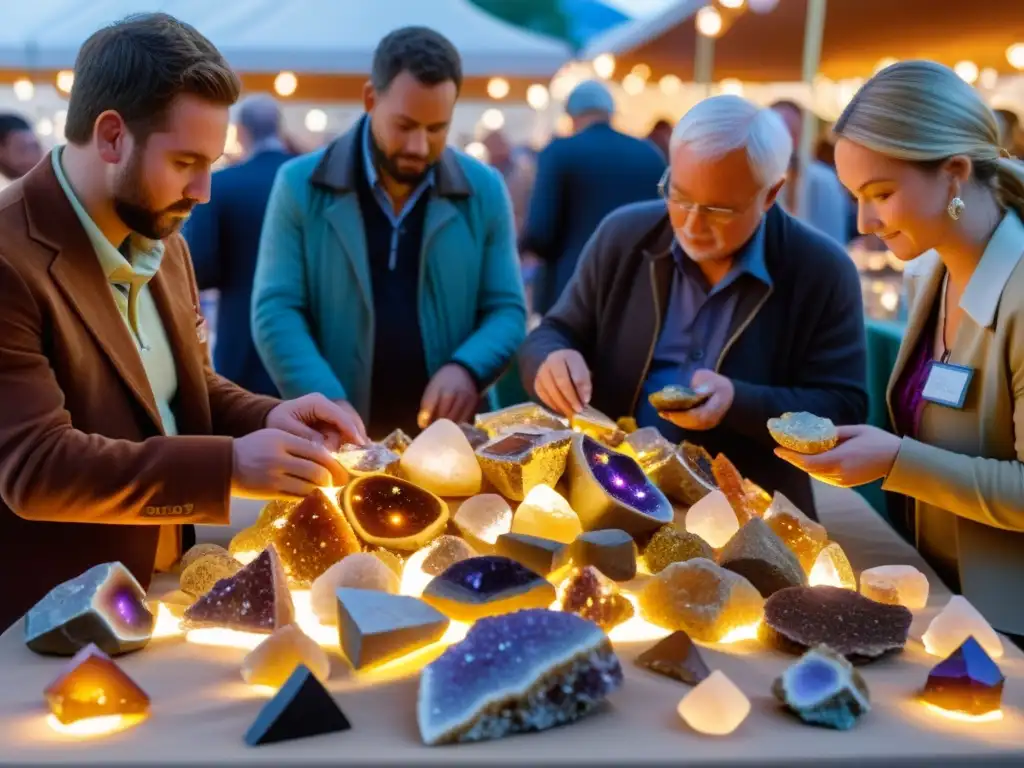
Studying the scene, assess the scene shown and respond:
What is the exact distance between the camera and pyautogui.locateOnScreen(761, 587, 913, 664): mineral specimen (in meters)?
1.27

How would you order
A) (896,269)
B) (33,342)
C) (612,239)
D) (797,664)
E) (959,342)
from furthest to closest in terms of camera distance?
(896,269) → (612,239) → (959,342) → (33,342) → (797,664)

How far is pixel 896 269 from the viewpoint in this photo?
4.65 meters

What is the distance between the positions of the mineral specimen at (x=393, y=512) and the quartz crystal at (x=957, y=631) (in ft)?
2.35

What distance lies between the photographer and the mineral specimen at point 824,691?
3.61 feet

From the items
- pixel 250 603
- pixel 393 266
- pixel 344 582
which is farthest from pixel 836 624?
pixel 393 266

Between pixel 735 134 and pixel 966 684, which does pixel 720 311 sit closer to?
Result: pixel 735 134

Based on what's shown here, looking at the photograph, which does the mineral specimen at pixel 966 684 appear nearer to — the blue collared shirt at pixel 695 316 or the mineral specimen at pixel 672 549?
the mineral specimen at pixel 672 549

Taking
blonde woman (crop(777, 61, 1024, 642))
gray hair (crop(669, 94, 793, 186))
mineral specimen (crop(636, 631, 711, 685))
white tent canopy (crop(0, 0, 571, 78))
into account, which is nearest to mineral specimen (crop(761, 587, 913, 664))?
mineral specimen (crop(636, 631, 711, 685))

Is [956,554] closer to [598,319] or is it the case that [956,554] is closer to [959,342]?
[959,342]

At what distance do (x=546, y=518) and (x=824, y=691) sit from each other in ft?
1.76

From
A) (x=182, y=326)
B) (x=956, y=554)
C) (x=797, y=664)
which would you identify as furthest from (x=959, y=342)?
(x=182, y=326)

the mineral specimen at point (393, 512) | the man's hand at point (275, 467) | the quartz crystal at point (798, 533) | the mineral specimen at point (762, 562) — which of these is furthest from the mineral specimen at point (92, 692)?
the quartz crystal at point (798, 533)

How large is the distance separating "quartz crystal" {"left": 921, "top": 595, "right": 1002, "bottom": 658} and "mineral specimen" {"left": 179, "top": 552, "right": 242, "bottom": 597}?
3.12ft

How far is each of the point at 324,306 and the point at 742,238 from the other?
0.99 metres
